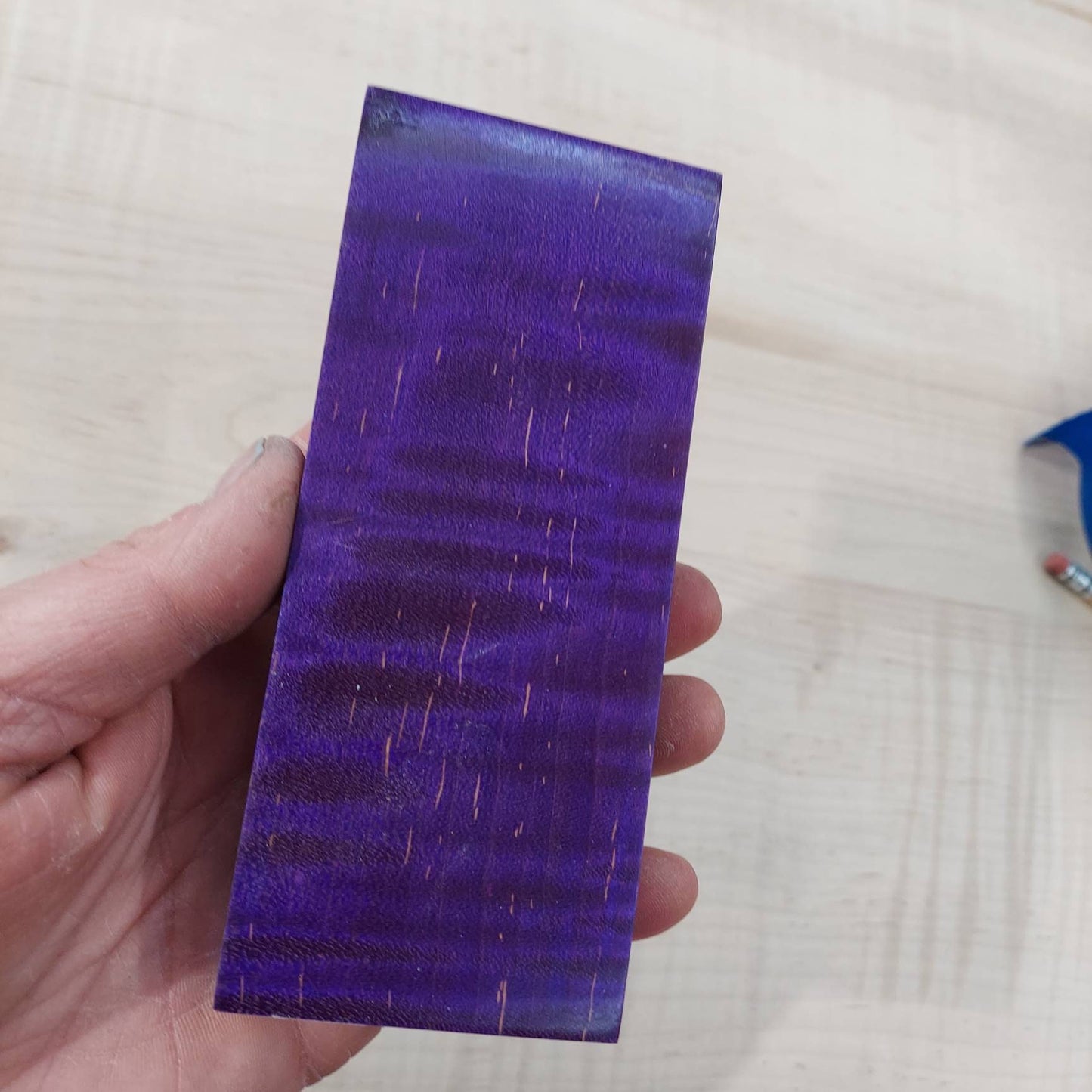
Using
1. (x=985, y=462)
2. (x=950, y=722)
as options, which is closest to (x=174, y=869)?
(x=950, y=722)

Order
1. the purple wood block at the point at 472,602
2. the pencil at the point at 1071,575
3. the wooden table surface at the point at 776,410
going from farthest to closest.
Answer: the pencil at the point at 1071,575 → the wooden table surface at the point at 776,410 → the purple wood block at the point at 472,602

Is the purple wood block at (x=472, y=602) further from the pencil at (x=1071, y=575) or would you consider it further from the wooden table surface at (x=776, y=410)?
the pencil at (x=1071, y=575)

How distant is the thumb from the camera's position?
580 mm

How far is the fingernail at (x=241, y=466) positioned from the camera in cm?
60

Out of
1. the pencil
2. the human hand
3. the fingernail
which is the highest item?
the pencil

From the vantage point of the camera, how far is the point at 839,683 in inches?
36.7

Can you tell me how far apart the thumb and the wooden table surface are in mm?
239

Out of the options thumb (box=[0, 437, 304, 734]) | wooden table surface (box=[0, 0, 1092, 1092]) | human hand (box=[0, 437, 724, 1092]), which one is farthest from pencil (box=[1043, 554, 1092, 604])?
thumb (box=[0, 437, 304, 734])

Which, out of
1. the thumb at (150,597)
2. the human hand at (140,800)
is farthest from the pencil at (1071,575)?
the thumb at (150,597)

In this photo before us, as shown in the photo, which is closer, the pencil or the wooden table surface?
the wooden table surface

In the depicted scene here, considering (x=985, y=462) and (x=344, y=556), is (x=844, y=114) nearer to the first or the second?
(x=985, y=462)

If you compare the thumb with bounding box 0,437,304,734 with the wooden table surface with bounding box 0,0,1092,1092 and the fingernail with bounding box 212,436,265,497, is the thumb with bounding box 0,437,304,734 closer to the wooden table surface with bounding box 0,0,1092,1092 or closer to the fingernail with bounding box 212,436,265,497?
the fingernail with bounding box 212,436,265,497

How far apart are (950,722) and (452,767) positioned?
0.60 meters

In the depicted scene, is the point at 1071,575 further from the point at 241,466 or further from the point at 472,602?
the point at 241,466
